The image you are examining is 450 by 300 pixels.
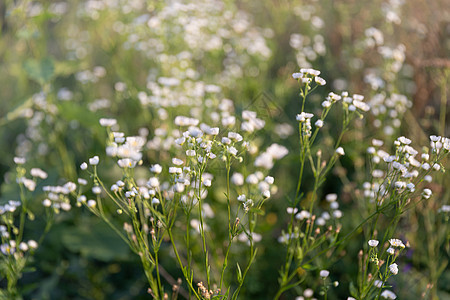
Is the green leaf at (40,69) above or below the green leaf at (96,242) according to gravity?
above

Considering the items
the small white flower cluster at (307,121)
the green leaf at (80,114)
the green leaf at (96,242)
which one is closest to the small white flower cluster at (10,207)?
the green leaf at (96,242)

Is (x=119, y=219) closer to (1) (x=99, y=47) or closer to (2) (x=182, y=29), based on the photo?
(2) (x=182, y=29)

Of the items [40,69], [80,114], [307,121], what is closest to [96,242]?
[80,114]

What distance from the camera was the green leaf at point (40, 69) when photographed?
281cm

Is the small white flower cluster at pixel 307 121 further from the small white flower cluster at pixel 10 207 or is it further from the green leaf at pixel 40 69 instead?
the green leaf at pixel 40 69

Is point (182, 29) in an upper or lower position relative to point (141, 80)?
upper

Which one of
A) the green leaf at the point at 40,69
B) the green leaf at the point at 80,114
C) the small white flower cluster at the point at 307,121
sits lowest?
the green leaf at the point at 80,114

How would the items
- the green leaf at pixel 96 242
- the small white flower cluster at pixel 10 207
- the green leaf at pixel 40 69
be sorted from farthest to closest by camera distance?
the green leaf at pixel 40 69 → the green leaf at pixel 96 242 → the small white flower cluster at pixel 10 207

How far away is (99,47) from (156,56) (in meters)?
1.66

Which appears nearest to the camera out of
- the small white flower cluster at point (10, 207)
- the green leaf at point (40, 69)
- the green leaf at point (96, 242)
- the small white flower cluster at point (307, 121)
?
the small white flower cluster at point (307, 121)

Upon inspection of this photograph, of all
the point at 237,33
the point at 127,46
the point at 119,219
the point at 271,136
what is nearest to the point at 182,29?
the point at 127,46

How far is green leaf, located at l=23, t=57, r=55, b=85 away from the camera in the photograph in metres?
2.81

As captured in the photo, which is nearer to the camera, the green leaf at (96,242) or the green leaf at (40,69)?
the green leaf at (96,242)

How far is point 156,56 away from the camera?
10.9ft
